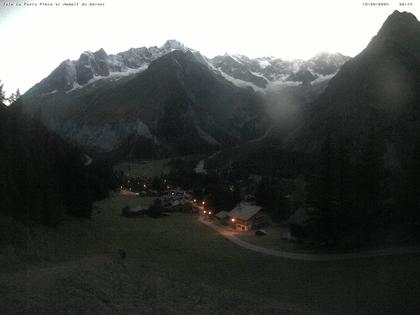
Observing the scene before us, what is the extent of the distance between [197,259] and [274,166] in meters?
109

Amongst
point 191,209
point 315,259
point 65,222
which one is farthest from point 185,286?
point 191,209

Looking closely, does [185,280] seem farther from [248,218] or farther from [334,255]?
[248,218]

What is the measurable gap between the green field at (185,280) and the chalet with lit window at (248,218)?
1595 cm

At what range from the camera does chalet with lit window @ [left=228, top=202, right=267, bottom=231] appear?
66500 millimetres

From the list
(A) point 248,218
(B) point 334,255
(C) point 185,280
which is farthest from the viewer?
(A) point 248,218

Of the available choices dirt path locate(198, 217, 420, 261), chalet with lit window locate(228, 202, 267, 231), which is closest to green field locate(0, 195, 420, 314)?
dirt path locate(198, 217, 420, 261)

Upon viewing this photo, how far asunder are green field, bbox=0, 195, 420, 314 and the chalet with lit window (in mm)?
15955

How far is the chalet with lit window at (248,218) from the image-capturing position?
218ft

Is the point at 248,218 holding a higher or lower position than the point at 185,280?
lower

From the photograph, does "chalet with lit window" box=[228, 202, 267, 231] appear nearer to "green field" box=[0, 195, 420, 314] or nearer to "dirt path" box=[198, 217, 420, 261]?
"dirt path" box=[198, 217, 420, 261]

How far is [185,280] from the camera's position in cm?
3462

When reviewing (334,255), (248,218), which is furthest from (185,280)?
(248,218)

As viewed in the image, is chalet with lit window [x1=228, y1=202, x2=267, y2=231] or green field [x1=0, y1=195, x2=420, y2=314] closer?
green field [x1=0, y1=195, x2=420, y2=314]

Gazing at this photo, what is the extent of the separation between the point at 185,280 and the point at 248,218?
32.9 metres
